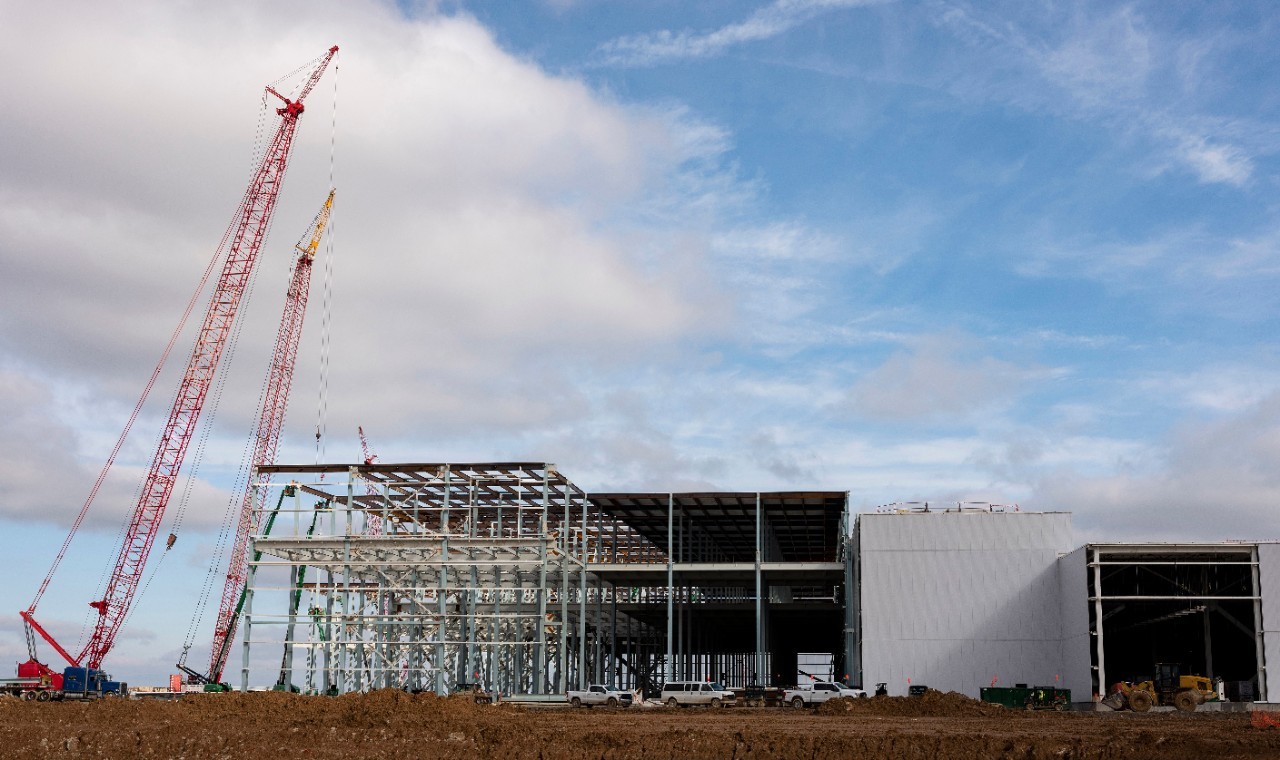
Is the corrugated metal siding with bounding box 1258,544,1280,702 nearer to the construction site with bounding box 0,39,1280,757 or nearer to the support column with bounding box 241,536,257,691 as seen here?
Answer: the construction site with bounding box 0,39,1280,757

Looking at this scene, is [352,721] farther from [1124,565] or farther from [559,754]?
[1124,565]

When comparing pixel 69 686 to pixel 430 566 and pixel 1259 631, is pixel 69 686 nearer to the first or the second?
pixel 430 566

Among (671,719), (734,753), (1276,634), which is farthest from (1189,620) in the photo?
(734,753)

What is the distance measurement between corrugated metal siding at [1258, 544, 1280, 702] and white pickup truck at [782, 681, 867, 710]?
17.6 meters

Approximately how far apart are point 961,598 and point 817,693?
8.95 metres

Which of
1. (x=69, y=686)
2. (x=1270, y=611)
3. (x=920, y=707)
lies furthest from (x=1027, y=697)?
(x=69, y=686)

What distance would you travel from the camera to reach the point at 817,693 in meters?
58.8

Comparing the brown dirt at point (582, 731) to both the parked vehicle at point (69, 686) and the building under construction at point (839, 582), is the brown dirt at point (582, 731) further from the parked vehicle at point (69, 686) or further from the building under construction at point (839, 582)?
the parked vehicle at point (69, 686)

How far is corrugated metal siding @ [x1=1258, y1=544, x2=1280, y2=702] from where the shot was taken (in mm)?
55500

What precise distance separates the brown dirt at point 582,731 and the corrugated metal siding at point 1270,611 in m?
3.85

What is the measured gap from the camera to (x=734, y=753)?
101ft

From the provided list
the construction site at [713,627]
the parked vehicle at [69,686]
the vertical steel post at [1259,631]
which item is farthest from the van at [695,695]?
the parked vehicle at [69,686]

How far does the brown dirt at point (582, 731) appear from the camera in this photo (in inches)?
1248

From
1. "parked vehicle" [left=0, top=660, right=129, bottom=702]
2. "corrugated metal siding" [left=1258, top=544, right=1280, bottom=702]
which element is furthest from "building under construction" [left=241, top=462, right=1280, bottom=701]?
"parked vehicle" [left=0, top=660, right=129, bottom=702]
